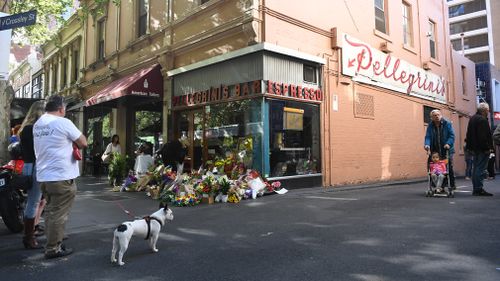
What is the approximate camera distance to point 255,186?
27.9 feet

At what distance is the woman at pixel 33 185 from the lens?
15.1 feet

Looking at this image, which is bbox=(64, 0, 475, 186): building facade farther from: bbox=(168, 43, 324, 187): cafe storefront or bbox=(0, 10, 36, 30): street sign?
bbox=(0, 10, 36, 30): street sign

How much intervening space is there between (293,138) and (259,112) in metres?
1.44

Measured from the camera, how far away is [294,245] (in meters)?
4.41

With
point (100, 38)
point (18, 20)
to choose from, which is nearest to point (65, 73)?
point (100, 38)

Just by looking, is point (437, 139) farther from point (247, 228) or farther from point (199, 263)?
point (199, 263)

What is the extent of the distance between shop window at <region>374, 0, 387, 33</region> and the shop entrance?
7385 millimetres

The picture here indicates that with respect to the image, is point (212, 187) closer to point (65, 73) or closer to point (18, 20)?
point (18, 20)

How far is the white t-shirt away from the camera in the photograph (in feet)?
13.4

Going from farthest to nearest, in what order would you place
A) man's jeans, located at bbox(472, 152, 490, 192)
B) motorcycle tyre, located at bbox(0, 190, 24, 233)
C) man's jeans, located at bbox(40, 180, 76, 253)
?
1. man's jeans, located at bbox(472, 152, 490, 192)
2. motorcycle tyre, located at bbox(0, 190, 24, 233)
3. man's jeans, located at bbox(40, 180, 76, 253)

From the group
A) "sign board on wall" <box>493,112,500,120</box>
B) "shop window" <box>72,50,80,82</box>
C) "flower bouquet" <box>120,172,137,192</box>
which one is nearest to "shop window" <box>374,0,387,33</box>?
"flower bouquet" <box>120,172,137,192</box>

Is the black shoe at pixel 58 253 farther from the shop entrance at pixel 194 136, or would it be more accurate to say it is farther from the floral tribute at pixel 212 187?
the shop entrance at pixel 194 136

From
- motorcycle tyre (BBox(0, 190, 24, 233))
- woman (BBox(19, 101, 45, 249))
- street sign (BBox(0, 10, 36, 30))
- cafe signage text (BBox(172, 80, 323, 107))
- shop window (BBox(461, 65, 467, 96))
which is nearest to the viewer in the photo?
woman (BBox(19, 101, 45, 249))

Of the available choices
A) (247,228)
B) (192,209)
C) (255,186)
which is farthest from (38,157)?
(255,186)
